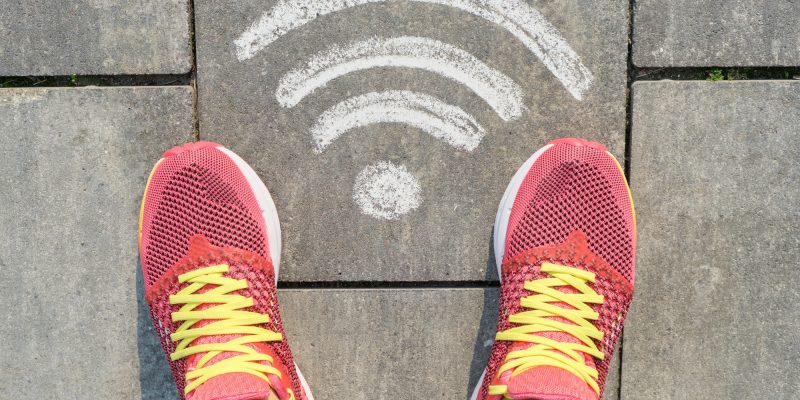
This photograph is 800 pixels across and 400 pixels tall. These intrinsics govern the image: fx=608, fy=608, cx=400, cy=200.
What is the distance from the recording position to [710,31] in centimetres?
180

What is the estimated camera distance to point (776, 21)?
1809 millimetres

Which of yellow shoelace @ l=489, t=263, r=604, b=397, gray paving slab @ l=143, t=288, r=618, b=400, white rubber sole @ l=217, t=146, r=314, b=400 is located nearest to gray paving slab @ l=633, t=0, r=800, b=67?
yellow shoelace @ l=489, t=263, r=604, b=397

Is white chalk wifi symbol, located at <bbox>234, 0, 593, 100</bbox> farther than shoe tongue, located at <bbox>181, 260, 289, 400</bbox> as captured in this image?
Yes

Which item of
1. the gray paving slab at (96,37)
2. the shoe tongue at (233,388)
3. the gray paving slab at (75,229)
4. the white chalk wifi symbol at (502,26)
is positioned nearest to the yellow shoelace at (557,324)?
the white chalk wifi symbol at (502,26)

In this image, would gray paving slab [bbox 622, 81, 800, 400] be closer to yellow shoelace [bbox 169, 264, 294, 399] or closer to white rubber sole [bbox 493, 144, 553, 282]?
white rubber sole [bbox 493, 144, 553, 282]

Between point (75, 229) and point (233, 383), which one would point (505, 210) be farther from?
point (75, 229)

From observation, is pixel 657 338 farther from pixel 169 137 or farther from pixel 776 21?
pixel 169 137

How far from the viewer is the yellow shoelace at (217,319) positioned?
1697 mm

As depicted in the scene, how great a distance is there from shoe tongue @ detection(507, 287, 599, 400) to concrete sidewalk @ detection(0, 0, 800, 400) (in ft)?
0.74

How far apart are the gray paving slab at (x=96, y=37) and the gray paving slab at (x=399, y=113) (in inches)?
3.6

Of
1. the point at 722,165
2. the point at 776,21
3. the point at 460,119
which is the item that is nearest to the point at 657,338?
the point at 722,165

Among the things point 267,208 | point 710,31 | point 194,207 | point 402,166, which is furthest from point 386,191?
point 710,31

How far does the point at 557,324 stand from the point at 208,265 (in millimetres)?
1005

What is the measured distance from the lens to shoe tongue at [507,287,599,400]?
1.61 m
